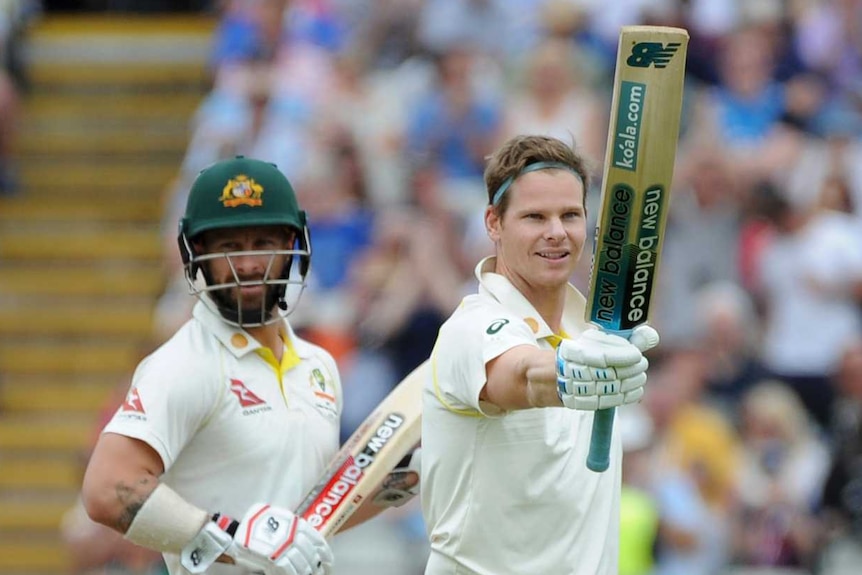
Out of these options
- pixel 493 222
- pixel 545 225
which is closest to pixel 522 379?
pixel 545 225

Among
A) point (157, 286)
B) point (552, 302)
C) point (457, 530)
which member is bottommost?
point (157, 286)

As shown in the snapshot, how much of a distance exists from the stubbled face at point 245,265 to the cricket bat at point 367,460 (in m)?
0.53

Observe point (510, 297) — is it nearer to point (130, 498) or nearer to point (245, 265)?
point (245, 265)

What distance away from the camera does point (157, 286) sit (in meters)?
12.4

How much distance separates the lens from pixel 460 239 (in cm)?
1013

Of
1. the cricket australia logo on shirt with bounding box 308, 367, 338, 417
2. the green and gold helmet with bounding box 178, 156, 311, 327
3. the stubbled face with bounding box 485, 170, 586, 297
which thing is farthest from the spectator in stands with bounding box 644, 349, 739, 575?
the stubbled face with bounding box 485, 170, 586, 297

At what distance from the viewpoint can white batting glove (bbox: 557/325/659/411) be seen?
14.1 ft

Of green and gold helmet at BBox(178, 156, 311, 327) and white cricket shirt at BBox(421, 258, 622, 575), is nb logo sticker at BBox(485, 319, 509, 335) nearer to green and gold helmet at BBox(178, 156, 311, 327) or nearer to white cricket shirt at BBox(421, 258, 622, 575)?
white cricket shirt at BBox(421, 258, 622, 575)

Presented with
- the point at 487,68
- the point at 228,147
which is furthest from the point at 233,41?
the point at 487,68

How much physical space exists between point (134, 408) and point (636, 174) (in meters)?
1.75

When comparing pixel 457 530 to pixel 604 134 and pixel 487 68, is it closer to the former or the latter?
pixel 604 134

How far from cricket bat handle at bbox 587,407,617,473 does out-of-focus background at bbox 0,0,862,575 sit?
12.0ft

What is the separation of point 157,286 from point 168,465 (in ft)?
23.5

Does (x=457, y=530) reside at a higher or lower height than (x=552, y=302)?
lower
